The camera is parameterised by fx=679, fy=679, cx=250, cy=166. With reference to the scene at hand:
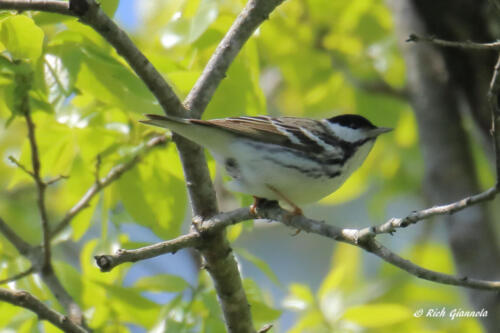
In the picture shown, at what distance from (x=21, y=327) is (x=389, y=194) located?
8.99 ft

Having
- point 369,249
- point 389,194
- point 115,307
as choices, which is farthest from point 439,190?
point 369,249

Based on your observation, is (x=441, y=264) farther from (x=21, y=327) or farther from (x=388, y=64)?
(x=21, y=327)

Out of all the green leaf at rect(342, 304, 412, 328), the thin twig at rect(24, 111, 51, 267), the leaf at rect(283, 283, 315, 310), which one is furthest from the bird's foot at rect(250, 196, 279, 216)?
the thin twig at rect(24, 111, 51, 267)

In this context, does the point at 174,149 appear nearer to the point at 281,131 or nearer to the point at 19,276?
the point at 281,131

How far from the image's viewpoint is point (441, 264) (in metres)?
4.41

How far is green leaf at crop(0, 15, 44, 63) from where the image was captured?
1961mm

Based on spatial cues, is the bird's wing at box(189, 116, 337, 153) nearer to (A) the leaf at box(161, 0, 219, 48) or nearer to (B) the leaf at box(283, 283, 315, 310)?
(A) the leaf at box(161, 0, 219, 48)

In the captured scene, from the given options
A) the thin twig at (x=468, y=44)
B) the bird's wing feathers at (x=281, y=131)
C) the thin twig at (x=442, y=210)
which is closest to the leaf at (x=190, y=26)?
the bird's wing feathers at (x=281, y=131)

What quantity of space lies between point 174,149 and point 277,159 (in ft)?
1.34

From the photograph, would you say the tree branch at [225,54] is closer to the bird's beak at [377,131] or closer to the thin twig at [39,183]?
the thin twig at [39,183]

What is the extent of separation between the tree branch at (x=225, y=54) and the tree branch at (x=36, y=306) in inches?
Result: 31.3

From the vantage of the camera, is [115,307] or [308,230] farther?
[115,307]

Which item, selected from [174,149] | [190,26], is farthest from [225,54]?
[174,149]

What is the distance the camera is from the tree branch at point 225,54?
7.73 feet
